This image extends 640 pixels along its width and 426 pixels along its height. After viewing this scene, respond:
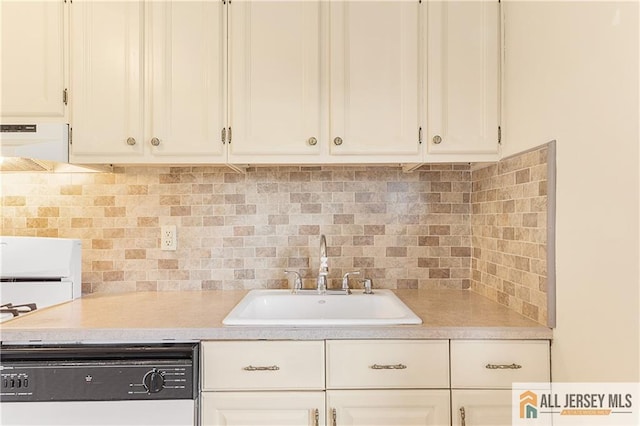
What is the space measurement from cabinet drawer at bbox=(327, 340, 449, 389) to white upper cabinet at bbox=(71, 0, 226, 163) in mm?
890

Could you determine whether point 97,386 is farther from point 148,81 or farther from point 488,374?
point 488,374

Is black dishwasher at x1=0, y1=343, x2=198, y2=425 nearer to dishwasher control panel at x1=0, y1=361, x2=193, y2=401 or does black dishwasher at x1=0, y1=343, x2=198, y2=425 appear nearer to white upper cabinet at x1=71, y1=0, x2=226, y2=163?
dishwasher control panel at x1=0, y1=361, x2=193, y2=401

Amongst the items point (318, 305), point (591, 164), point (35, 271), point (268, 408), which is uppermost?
point (591, 164)

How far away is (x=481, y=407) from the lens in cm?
136

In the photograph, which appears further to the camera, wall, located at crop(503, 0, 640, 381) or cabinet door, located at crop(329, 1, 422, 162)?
cabinet door, located at crop(329, 1, 422, 162)

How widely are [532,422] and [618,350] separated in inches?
18.9

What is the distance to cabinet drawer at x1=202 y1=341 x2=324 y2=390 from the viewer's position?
136 centimetres

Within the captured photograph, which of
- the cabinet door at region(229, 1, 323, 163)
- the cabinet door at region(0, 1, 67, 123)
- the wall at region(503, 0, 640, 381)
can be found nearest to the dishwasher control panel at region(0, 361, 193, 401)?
the cabinet door at region(229, 1, 323, 163)

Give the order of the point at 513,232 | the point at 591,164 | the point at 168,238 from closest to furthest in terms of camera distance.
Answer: the point at 591,164 < the point at 513,232 < the point at 168,238

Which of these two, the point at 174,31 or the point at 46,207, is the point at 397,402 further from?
the point at 46,207

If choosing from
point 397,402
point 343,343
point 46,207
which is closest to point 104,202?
point 46,207

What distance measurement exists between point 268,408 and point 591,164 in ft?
4.00

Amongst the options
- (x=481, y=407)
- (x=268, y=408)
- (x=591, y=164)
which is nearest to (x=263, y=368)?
(x=268, y=408)

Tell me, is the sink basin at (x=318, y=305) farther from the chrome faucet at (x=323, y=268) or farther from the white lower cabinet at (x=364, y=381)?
the white lower cabinet at (x=364, y=381)
